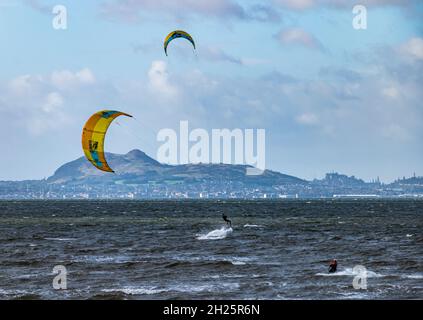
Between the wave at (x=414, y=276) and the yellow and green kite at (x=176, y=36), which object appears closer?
the wave at (x=414, y=276)

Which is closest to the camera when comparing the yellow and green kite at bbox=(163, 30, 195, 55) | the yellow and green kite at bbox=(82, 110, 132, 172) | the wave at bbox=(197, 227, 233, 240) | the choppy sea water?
the choppy sea water

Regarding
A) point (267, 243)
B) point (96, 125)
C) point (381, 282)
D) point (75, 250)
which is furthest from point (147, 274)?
point (267, 243)

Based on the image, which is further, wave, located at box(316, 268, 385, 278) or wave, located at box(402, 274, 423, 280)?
wave, located at box(316, 268, 385, 278)

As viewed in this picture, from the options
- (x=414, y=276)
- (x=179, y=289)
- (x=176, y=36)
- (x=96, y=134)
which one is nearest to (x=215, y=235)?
(x=176, y=36)

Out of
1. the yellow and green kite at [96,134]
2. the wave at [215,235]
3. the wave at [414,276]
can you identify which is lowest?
the wave at [414,276]

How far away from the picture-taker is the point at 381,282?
37250mm

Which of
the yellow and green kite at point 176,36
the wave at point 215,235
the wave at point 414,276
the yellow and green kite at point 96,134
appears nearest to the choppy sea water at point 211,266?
the wave at point 414,276

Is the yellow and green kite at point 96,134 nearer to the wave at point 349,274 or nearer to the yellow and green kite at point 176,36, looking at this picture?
the yellow and green kite at point 176,36

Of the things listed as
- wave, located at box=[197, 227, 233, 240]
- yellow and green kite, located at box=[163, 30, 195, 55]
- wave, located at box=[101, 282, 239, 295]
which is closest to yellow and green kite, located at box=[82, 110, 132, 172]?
wave, located at box=[101, 282, 239, 295]

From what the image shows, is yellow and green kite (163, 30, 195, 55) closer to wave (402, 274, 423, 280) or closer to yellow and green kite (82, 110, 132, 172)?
yellow and green kite (82, 110, 132, 172)

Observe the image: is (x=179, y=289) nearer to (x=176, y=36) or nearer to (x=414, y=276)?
(x=414, y=276)

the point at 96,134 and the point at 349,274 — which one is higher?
the point at 96,134
